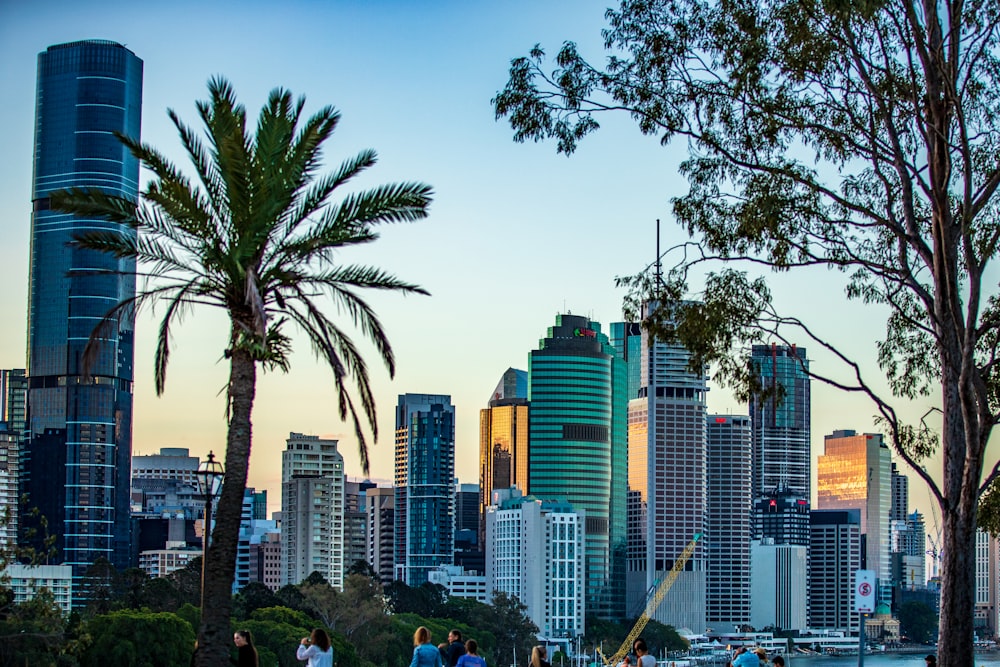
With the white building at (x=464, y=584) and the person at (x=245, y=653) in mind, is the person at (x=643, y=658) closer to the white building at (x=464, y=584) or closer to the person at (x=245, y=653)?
the person at (x=245, y=653)

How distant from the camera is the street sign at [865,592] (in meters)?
21.0

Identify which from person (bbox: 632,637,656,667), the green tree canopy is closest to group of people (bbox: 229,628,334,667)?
person (bbox: 632,637,656,667)

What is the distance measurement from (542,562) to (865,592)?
163558mm

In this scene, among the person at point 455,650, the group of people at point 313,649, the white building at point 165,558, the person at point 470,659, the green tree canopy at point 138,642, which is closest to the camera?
the group of people at point 313,649

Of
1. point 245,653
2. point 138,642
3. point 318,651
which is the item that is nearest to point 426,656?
point 318,651

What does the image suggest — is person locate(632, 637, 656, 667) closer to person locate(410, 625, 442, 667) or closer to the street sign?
person locate(410, 625, 442, 667)

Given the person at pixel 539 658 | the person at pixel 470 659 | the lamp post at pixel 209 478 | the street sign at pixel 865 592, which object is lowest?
the person at pixel 539 658

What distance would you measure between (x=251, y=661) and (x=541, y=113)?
395 inches

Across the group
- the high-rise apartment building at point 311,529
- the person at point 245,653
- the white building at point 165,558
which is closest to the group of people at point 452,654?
the person at point 245,653

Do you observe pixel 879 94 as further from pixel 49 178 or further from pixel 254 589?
pixel 49 178

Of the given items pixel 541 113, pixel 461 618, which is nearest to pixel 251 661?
pixel 541 113

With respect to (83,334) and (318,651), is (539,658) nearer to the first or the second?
(318,651)

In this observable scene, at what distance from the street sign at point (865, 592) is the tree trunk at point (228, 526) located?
849 cm

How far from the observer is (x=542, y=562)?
184 m
